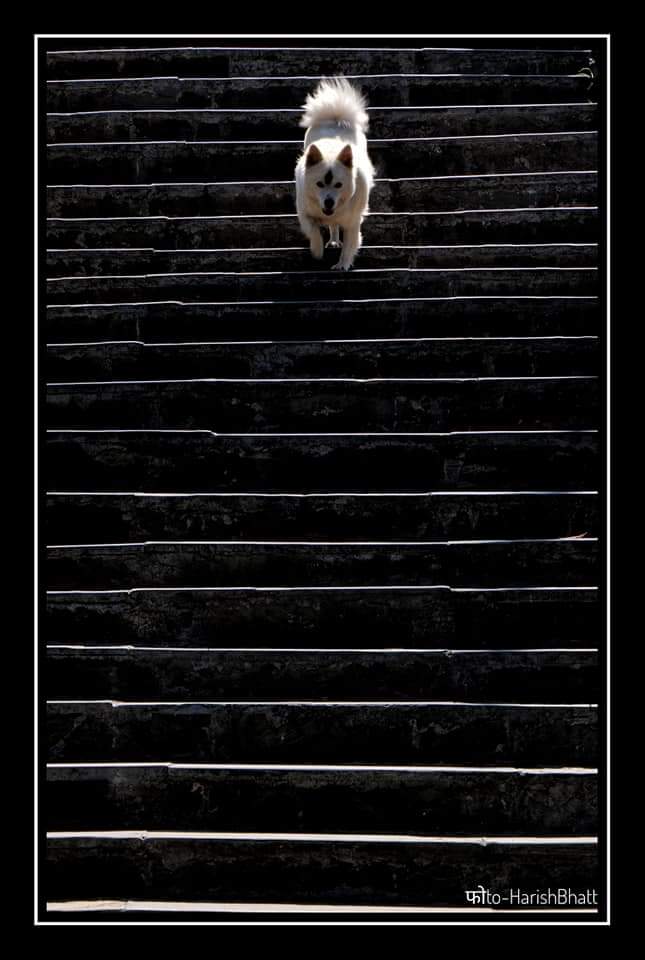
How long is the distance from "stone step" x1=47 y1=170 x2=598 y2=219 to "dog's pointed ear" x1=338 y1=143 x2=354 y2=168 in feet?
2.32

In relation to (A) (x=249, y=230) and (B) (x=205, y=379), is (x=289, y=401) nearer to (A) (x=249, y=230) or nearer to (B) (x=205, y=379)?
(B) (x=205, y=379)

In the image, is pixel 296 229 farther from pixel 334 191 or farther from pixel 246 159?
pixel 246 159

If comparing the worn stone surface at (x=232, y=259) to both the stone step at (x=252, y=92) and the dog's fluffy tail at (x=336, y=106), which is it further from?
the stone step at (x=252, y=92)

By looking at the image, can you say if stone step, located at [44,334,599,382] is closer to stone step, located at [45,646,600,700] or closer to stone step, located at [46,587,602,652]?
stone step, located at [46,587,602,652]

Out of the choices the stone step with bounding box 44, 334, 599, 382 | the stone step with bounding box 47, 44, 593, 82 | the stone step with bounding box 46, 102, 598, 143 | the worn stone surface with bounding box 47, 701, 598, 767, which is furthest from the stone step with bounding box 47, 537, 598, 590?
the stone step with bounding box 47, 44, 593, 82

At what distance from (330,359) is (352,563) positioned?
1850 millimetres

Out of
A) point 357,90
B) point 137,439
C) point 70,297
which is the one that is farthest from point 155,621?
point 357,90

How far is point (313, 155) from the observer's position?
340 inches

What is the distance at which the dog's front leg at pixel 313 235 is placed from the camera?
8586mm

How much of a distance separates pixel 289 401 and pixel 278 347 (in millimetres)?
537

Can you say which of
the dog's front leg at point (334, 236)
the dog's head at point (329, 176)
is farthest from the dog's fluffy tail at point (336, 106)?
the dog's front leg at point (334, 236)

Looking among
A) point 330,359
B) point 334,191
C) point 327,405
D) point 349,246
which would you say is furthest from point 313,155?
point 327,405

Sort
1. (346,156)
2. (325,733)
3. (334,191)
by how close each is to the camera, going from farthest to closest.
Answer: (346,156)
(334,191)
(325,733)

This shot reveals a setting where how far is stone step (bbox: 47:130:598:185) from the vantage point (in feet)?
31.4
